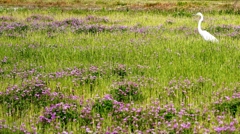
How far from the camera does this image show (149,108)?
6133 mm

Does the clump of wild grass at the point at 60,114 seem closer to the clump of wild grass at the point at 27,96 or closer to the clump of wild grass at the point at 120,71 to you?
the clump of wild grass at the point at 27,96

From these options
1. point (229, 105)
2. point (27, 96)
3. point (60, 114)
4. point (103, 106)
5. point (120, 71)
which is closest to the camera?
point (60, 114)

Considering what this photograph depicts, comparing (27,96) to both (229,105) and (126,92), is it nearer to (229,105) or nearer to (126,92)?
(126,92)

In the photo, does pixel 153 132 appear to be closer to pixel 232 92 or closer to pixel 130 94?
pixel 130 94

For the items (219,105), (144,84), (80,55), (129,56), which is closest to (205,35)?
(129,56)

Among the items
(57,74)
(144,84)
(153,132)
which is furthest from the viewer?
(57,74)

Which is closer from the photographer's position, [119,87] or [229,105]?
[229,105]

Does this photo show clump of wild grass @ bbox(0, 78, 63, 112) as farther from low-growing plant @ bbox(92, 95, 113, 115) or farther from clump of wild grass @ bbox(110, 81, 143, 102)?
clump of wild grass @ bbox(110, 81, 143, 102)

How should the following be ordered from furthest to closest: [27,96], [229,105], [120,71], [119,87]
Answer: [120,71]
[119,87]
[27,96]
[229,105]

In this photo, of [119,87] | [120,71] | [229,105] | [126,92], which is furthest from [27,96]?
[229,105]

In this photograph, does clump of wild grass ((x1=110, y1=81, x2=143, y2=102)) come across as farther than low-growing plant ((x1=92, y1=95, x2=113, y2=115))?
Yes

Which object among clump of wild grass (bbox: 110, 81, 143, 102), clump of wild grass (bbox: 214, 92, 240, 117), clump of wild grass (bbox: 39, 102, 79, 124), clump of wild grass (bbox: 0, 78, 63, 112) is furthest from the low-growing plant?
clump of wild grass (bbox: 214, 92, 240, 117)

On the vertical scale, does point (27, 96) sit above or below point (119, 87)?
below

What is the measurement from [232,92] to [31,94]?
13.0 ft
